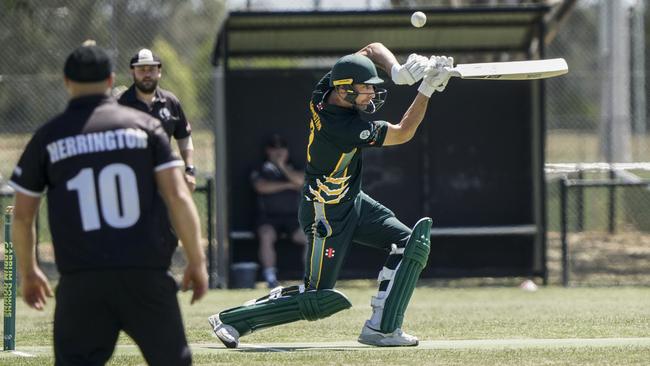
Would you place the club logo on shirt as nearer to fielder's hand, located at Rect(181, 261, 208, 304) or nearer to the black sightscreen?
fielder's hand, located at Rect(181, 261, 208, 304)

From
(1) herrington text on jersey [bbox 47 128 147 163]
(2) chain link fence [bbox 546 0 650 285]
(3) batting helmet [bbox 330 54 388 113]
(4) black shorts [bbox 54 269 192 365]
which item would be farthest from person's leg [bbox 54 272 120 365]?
(2) chain link fence [bbox 546 0 650 285]

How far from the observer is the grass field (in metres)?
7.44

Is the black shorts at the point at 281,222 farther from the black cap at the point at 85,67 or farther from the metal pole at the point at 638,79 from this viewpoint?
the black cap at the point at 85,67

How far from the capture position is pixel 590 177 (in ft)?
84.0

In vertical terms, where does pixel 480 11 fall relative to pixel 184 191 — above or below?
above

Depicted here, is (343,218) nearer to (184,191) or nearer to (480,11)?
(184,191)

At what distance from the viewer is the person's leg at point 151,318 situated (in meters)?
5.21

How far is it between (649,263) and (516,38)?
148 inches

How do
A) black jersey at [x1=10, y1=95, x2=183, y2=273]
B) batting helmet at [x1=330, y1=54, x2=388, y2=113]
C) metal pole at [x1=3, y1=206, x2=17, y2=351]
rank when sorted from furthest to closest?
1. metal pole at [x1=3, y1=206, x2=17, y2=351]
2. batting helmet at [x1=330, y1=54, x2=388, y2=113]
3. black jersey at [x1=10, y1=95, x2=183, y2=273]

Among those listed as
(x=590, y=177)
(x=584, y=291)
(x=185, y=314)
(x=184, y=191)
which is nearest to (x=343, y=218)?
(x=184, y=191)

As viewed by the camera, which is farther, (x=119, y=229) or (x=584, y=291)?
(x=584, y=291)

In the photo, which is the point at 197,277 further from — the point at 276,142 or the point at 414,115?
the point at 276,142

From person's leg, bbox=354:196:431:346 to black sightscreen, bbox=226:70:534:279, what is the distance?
664cm

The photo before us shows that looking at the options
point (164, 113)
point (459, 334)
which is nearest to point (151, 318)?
point (459, 334)
